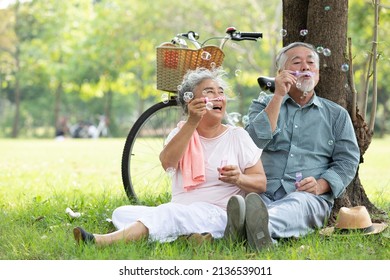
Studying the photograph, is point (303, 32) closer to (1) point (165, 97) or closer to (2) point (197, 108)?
(1) point (165, 97)

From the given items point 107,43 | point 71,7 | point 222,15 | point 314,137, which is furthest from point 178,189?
point 71,7

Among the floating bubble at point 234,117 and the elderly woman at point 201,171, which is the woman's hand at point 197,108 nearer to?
the elderly woman at point 201,171

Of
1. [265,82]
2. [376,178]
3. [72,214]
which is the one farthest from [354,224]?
[376,178]

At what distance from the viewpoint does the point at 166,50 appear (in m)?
4.34

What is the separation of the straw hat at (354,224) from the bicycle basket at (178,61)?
1131 mm

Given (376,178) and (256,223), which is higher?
(256,223)

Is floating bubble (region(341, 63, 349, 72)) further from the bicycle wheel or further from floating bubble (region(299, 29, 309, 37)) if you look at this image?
the bicycle wheel

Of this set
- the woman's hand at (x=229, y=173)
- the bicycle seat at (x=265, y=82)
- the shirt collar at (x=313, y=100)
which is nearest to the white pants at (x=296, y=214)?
the woman's hand at (x=229, y=173)

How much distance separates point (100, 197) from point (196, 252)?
187 cm

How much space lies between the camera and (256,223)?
3.35m

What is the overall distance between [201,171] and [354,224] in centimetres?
87

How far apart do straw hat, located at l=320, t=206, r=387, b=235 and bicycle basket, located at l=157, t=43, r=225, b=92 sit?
1131mm

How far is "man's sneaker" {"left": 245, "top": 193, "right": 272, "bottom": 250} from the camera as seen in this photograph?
329 cm

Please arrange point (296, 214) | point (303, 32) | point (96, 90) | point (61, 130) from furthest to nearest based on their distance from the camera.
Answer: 1. point (96, 90)
2. point (61, 130)
3. point (303, 32)
4. point (296, 214)
